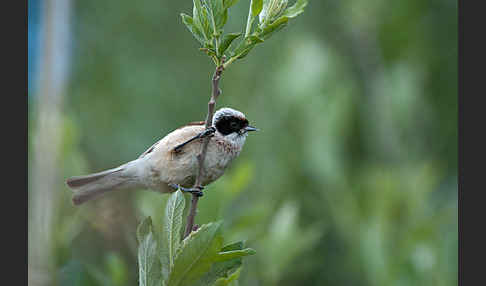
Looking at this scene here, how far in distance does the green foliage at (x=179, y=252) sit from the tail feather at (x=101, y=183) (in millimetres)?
133

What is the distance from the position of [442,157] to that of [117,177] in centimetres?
275

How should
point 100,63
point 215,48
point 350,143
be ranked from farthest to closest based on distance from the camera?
point 100,63, point 350,143, point 215,48

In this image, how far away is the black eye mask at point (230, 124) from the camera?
3.38ft

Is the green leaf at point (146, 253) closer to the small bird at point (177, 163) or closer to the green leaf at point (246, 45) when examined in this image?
the small bird at point (177, 163)

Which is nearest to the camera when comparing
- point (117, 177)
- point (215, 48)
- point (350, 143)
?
point (215, 48)

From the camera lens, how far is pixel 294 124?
3057mm

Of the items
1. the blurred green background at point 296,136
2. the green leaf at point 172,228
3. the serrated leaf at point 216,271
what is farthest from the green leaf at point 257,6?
the blurred green background at point 296,136

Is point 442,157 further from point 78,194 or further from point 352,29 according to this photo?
point 78,194

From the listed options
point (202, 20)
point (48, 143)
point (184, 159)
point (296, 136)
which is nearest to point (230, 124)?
point (184, 159)

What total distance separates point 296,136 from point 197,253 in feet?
7.04

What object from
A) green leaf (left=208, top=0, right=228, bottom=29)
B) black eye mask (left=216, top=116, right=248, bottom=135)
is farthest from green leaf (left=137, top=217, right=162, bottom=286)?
green leaf (left=208, top=0, right=228, bottom=29)

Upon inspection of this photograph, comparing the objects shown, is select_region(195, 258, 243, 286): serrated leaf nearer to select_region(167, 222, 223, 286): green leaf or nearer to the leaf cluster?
select_region(167, 222, 223, 286): green leaf

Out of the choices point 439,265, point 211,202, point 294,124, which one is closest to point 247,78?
point 294,124
